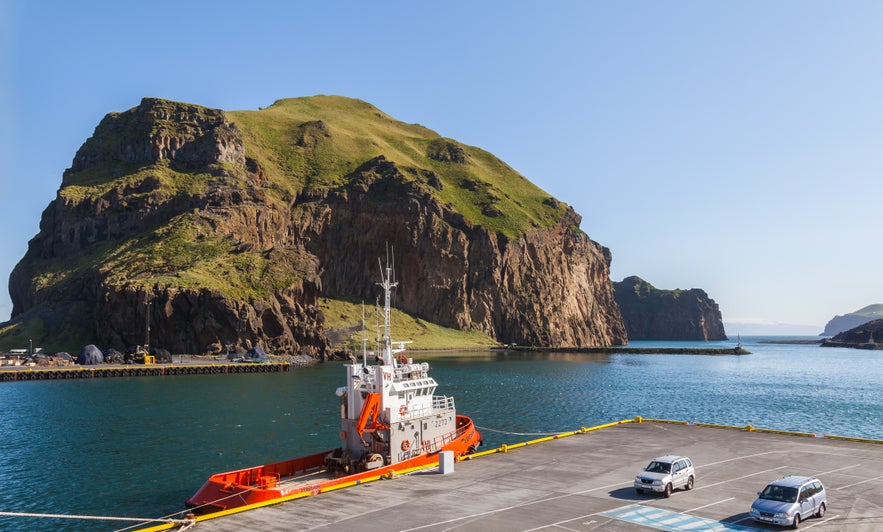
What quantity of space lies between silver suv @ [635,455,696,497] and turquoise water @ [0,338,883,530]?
84.2 ft

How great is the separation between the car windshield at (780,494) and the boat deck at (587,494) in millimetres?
1389

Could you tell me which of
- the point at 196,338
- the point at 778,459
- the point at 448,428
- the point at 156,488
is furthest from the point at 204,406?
the point at 196,338

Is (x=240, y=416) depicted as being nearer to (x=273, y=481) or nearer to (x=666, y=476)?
(x=273, y=481)

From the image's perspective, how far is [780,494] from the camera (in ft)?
90.7

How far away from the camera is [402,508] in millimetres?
29656

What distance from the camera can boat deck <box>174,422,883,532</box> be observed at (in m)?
27.3

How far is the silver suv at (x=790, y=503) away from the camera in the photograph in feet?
87.1

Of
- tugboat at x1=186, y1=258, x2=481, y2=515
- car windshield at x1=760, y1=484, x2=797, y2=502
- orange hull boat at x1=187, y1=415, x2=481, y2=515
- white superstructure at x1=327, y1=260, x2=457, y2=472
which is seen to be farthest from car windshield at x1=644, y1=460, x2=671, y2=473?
white superstructure at x1=327, y1=260, x2=457, y2=472

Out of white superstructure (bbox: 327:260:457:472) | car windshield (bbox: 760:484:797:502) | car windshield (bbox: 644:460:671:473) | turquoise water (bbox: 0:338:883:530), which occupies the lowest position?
turquoise water (bbox: 0:338:883:530)

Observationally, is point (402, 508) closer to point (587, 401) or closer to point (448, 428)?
point (448, 428)

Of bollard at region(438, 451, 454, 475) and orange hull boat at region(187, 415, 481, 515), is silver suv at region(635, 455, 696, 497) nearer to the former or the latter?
bollard at region(438, 451, 454, 475)

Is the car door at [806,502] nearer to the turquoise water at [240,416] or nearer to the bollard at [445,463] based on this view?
the bollard at [445,463]

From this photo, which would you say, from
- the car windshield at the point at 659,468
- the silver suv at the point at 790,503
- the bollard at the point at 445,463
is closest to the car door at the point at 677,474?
the car windshield at the point at 659,468

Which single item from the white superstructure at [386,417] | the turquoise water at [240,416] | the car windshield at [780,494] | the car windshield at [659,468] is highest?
the white superstructure at [386,417]
